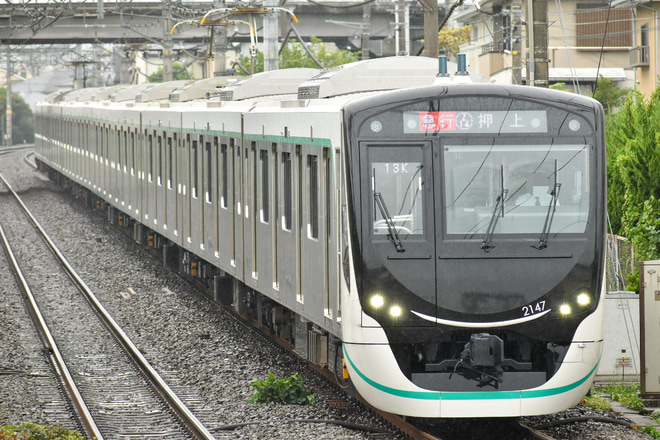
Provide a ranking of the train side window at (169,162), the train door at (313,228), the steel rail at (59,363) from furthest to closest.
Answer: the train side window at (169,162)
the steel rail at (59,363)
the train door at (313,228)

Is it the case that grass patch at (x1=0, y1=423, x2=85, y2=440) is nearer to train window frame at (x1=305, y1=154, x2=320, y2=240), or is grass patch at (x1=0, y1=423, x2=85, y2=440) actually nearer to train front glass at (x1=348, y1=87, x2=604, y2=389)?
train window frame at (x1=305, y1=154, x2=320, y2=240)

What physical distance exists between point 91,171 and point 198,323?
14600 millimetres

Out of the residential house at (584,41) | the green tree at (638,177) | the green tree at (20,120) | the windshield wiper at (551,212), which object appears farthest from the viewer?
the green tree at (20,120)

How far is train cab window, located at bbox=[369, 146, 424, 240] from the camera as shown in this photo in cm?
784

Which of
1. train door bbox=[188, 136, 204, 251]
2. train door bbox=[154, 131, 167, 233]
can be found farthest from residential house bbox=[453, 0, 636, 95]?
train door bbox=[188, 136, 204, 251]

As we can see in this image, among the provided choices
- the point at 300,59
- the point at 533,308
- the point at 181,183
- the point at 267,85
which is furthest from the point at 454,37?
the point at 533,308

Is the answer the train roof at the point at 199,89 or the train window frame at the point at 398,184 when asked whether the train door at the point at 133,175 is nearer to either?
the train roof at the point at 199,89

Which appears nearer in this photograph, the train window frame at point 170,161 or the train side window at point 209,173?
the train side window at point 209,173

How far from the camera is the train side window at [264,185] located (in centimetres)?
1141

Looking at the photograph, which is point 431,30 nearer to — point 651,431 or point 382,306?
point 651,431

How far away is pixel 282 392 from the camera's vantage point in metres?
10.1

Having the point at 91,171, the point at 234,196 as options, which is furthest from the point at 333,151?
the point at 91,171

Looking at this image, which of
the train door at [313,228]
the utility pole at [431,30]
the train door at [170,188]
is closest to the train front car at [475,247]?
the train door at [313,228]

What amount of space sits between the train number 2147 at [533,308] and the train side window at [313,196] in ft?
7.47
